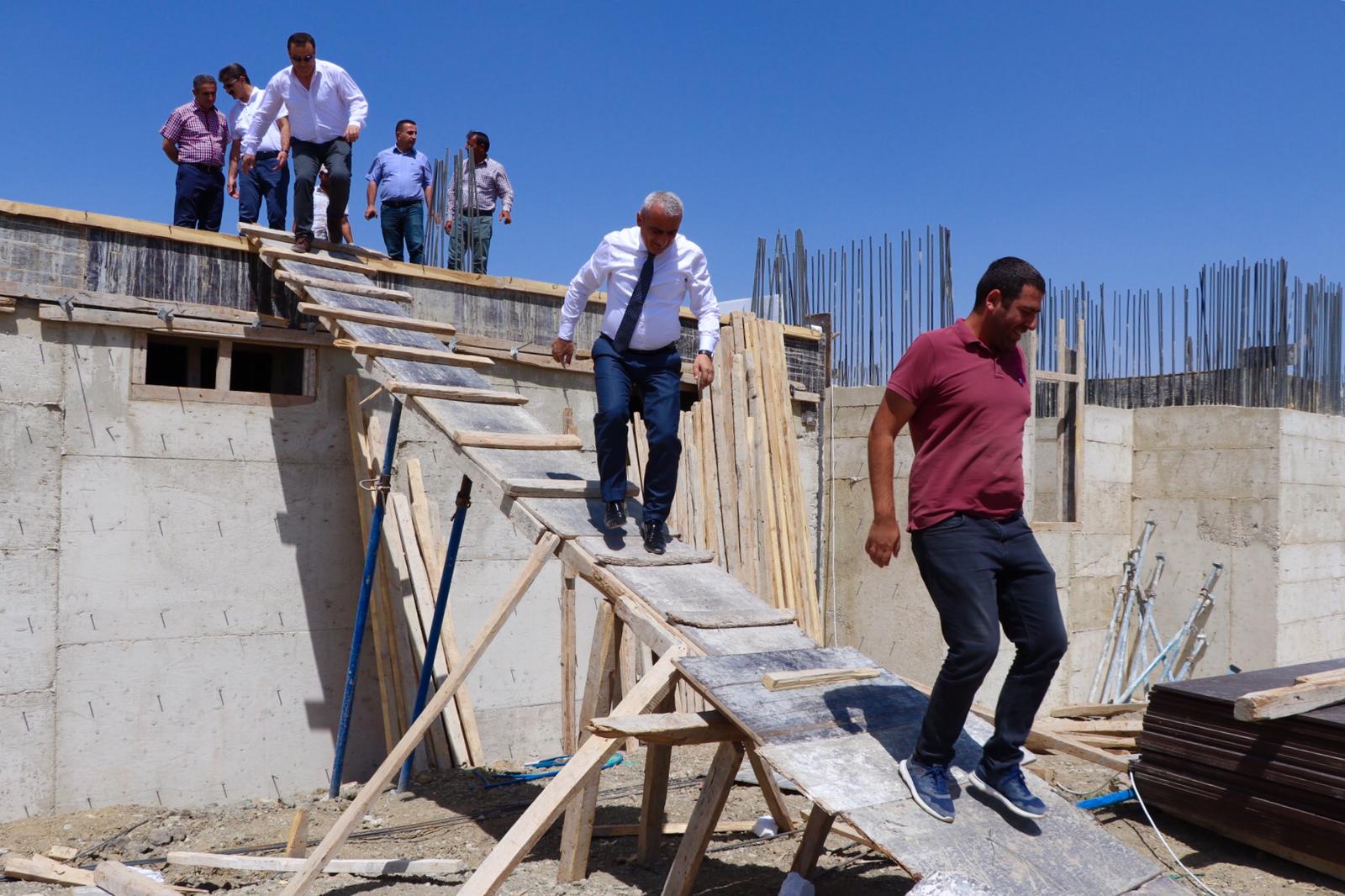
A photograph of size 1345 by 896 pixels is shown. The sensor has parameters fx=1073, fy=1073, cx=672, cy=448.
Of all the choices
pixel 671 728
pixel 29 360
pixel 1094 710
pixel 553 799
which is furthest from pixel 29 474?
pixel 1094 710

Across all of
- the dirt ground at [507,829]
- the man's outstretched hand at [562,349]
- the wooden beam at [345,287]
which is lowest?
the dirt ground at [507,829]

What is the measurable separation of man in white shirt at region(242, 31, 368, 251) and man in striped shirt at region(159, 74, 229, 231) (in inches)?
10.7

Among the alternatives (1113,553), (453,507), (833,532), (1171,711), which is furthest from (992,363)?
(1113,553)

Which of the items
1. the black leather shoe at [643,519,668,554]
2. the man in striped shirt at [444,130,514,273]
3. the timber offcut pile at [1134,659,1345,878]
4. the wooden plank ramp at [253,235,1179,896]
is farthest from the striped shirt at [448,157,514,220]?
the timber offcut pile at [1134,659,1345,878]

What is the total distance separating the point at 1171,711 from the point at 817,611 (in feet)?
10.1

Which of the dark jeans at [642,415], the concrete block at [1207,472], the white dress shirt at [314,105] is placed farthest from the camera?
the concrete block at [1207,472]

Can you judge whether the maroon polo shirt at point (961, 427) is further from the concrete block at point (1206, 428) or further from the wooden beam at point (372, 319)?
the concrete block at point (1206, 428)

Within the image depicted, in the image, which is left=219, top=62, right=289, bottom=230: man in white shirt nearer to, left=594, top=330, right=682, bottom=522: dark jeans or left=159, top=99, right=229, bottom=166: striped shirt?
left=159, top=99, right=229, bottom=166: striped shirt

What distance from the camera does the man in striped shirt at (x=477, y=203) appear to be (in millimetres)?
8172

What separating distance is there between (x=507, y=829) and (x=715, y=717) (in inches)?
87.0

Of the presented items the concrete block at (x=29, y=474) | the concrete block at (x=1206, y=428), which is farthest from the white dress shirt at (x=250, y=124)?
the concrete block at (x=1206, y=428)

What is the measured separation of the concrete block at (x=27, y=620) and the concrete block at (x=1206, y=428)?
9.24 m

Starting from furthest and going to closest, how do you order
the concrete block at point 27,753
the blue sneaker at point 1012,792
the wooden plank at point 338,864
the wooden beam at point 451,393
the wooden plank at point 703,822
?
the concrete block at point 27,753 → the wooden beam at point 451,393 → the wooden plank at point 338,864 → the wooden plank at point 703,822 → the blue sneaker at point 1012,792

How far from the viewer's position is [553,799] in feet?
12.1
